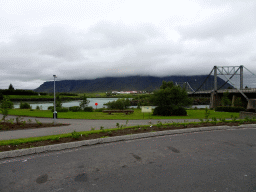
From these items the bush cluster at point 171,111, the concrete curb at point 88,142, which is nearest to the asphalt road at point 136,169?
the concrete curb at point 88,142

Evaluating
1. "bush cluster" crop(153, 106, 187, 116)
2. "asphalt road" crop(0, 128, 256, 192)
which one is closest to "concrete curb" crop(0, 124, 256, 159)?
"asphalt road" crop(0, 128, 256, 192)

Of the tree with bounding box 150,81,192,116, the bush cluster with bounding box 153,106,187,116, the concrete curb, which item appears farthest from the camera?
the tree with bounding box 150,81,192,116

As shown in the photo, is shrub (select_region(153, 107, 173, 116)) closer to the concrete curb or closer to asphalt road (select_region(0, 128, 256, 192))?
the concrete curb

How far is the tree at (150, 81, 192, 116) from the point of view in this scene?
2869 cm

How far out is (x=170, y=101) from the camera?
29.2m

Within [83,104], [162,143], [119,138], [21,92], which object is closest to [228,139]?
[162,143]

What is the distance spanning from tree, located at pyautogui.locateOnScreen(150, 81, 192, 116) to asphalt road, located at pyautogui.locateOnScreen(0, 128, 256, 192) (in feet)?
68.6

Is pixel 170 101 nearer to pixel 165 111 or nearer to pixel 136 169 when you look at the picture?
pixel 165 111

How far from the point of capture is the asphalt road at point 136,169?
4371mm

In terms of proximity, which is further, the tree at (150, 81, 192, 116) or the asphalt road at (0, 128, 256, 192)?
the tree at (150, 81, 192, 116)

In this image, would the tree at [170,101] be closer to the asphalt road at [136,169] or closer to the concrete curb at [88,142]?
the concrete curb at [88,142]

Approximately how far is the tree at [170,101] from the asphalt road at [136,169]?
20907 mm

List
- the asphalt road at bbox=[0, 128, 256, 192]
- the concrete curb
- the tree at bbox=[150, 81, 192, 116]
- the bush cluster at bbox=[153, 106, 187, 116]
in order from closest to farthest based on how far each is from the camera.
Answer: the asphalt road at bbox=[0, 128, 256, 192] < the concrete curb < the bush cluster at bbox=[153, 106, 187, 116] < the tree at bbox=[150, 81, 192, 116]

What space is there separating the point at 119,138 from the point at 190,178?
4.62 metres
